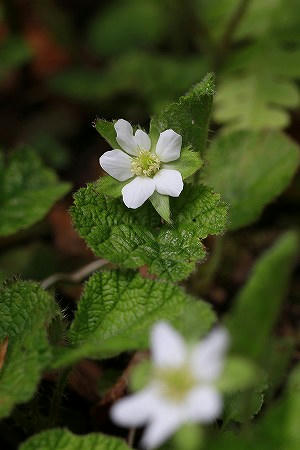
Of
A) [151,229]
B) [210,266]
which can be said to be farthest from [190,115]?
[210,266]

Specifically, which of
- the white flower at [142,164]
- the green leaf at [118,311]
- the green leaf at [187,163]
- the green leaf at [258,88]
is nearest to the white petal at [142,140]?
the white flower at [142,164]

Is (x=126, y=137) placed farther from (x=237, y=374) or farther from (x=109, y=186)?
(x=237, y=374)

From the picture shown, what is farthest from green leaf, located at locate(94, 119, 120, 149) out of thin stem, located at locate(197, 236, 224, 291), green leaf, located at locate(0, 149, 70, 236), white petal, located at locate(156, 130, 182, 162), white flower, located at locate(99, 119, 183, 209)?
thin stem, located at locate(197, 236, 224, 291)

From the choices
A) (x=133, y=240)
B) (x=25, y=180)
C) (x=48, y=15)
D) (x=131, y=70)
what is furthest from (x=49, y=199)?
(x=48, y=15)

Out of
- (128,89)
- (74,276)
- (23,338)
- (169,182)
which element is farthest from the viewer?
(128,89)

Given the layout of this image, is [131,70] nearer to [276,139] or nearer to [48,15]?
[48,15]

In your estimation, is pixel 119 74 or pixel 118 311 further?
pixel 119 74

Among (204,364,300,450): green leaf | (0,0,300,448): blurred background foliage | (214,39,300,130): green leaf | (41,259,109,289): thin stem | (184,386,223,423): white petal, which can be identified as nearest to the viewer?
(184,386,223,423): white petal

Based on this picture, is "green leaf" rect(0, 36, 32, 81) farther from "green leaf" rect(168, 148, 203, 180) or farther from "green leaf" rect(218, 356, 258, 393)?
"green leaf" rect(218, 356, 258, 393)
